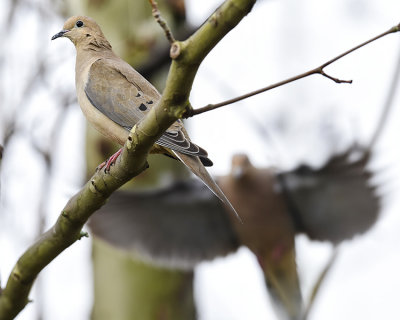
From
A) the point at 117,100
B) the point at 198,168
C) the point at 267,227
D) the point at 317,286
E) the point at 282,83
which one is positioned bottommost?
the point at 267,227

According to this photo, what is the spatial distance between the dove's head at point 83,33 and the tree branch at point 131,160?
52.9 inches

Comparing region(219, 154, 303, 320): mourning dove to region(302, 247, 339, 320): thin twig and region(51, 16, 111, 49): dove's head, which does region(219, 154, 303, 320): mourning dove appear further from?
region(51, 16, 111, 49): dove's head

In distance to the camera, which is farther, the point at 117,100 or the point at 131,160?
the point at 117,100

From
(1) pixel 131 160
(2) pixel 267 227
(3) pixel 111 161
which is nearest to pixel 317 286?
(2) pixel 267 227

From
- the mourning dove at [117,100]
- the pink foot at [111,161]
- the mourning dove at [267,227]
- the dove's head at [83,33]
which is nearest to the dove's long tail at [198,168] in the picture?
the mourning dove at [117,100]

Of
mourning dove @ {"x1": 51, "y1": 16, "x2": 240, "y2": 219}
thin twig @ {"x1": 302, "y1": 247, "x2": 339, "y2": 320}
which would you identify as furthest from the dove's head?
thin twig @ {"x1": 302, "y1": 247, "x2": 339, "y2": 320}

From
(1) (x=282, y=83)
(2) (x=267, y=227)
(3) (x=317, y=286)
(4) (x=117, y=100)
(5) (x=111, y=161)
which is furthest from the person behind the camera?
(2) (x=267, y=227)

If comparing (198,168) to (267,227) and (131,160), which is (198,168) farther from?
(267,227)

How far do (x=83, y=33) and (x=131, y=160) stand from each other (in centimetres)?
154

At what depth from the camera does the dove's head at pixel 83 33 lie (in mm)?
3475

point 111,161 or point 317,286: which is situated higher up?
point 111,161

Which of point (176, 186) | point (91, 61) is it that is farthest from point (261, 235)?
point (91, 61)

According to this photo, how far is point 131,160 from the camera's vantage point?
2.14 metres

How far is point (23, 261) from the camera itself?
2.41 m
